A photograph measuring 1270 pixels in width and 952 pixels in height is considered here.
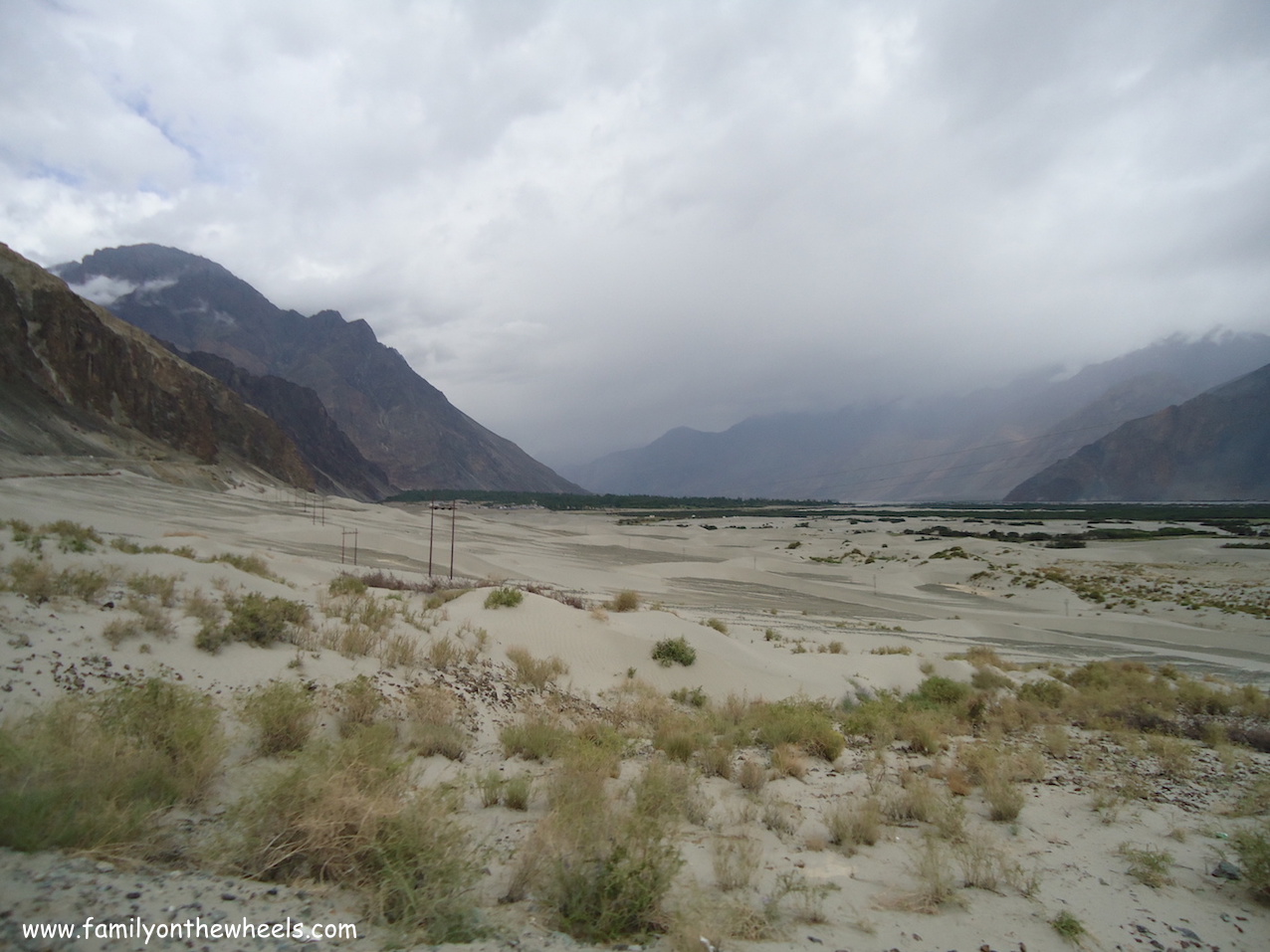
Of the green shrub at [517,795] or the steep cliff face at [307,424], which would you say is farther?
the steep cliff face at [307,424]

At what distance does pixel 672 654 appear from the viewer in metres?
14.3

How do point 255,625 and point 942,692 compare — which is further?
point 942,692

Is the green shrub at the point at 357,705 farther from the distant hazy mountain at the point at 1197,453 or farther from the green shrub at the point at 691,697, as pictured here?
the distant hazy mountain at the point at 1197,453

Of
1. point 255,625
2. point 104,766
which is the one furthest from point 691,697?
point 104,766

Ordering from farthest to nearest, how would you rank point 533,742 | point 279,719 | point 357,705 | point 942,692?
point 942,692, point 533,742, point 357,705, point 279,719

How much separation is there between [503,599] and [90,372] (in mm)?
79918

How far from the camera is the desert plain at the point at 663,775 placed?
3904 mm

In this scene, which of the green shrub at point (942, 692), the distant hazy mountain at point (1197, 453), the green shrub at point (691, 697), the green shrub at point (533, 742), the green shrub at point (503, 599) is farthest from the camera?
the distant hazy mountain at point (1197, 453)

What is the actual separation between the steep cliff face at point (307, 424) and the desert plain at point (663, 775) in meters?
139

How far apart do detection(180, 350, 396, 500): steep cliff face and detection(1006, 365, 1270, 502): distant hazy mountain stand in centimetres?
21805

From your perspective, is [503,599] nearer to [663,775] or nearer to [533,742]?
[533,742]

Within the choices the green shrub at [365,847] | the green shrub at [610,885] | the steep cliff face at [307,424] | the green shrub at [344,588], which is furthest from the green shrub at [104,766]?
the steep cliff face at [307,424]

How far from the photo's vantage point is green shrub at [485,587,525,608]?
15484 millimetres

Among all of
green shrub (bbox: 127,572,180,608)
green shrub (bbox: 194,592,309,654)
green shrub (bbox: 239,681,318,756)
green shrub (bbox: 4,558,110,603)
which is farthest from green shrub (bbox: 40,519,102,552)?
green shrub (bbox: 239,681,318,756)
